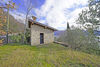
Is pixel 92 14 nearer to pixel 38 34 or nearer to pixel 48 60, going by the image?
pixel 48 60

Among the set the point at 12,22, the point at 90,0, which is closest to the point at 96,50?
the point at 90,0

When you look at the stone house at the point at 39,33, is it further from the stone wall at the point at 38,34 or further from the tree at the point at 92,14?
the tree at the point at 92,14

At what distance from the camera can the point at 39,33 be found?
11406 mm

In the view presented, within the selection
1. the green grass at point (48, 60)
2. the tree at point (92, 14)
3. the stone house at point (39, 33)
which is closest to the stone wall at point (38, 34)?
the stone house at point (39, 33)

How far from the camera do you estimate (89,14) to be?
5.92m

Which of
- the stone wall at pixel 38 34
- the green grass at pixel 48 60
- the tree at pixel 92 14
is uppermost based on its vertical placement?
the tree at pixel 92 14

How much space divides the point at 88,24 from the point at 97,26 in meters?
0.72

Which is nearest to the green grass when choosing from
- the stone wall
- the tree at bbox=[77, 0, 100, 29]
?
the tree at bbox=[77, 0, 100, 29]

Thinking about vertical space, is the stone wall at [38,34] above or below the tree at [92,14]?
below

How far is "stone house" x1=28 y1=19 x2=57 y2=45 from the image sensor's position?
1059 cm

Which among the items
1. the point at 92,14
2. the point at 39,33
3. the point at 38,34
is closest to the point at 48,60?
the point at 92,14

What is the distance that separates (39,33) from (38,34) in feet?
0.97

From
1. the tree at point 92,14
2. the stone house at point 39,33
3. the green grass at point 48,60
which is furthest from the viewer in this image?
the stone house at point 39,33

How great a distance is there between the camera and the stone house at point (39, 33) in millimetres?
10586
